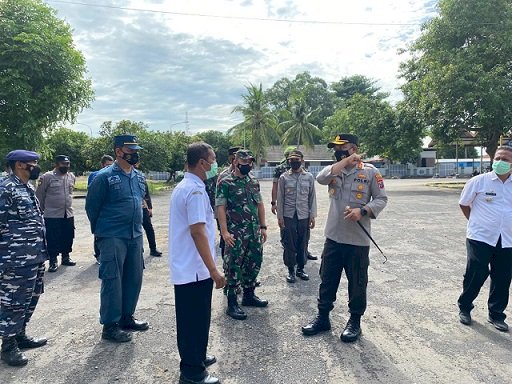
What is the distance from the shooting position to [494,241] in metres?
3.92

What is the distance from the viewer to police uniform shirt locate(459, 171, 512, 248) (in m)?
3.92

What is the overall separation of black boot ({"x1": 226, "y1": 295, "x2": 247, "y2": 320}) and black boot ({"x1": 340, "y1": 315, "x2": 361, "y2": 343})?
3.67 ft

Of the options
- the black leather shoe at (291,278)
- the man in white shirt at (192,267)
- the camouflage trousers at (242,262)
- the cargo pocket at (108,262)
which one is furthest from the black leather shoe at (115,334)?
the black leather shoe at (291,278)

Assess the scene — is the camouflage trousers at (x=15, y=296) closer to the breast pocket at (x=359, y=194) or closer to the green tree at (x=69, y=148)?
the breast pocket at (x=359, y=194)

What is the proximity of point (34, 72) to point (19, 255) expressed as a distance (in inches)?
404

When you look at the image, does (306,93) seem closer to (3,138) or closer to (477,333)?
(3,138)

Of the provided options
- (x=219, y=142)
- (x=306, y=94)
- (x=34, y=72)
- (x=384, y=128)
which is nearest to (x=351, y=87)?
(x=306, y=94)

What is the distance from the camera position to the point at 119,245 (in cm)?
377

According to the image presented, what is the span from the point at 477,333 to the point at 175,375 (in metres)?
2.93

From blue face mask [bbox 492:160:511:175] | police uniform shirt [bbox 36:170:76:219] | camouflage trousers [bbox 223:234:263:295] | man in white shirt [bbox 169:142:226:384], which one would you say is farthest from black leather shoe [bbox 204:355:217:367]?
police uniform shirt [bbox 36:170:76:219]

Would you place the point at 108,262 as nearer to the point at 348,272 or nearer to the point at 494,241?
the point at 348,272

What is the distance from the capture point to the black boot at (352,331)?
364 centimetres

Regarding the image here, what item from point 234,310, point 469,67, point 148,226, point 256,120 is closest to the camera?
point 234,310

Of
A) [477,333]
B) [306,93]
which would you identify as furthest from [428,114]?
[306,93]
